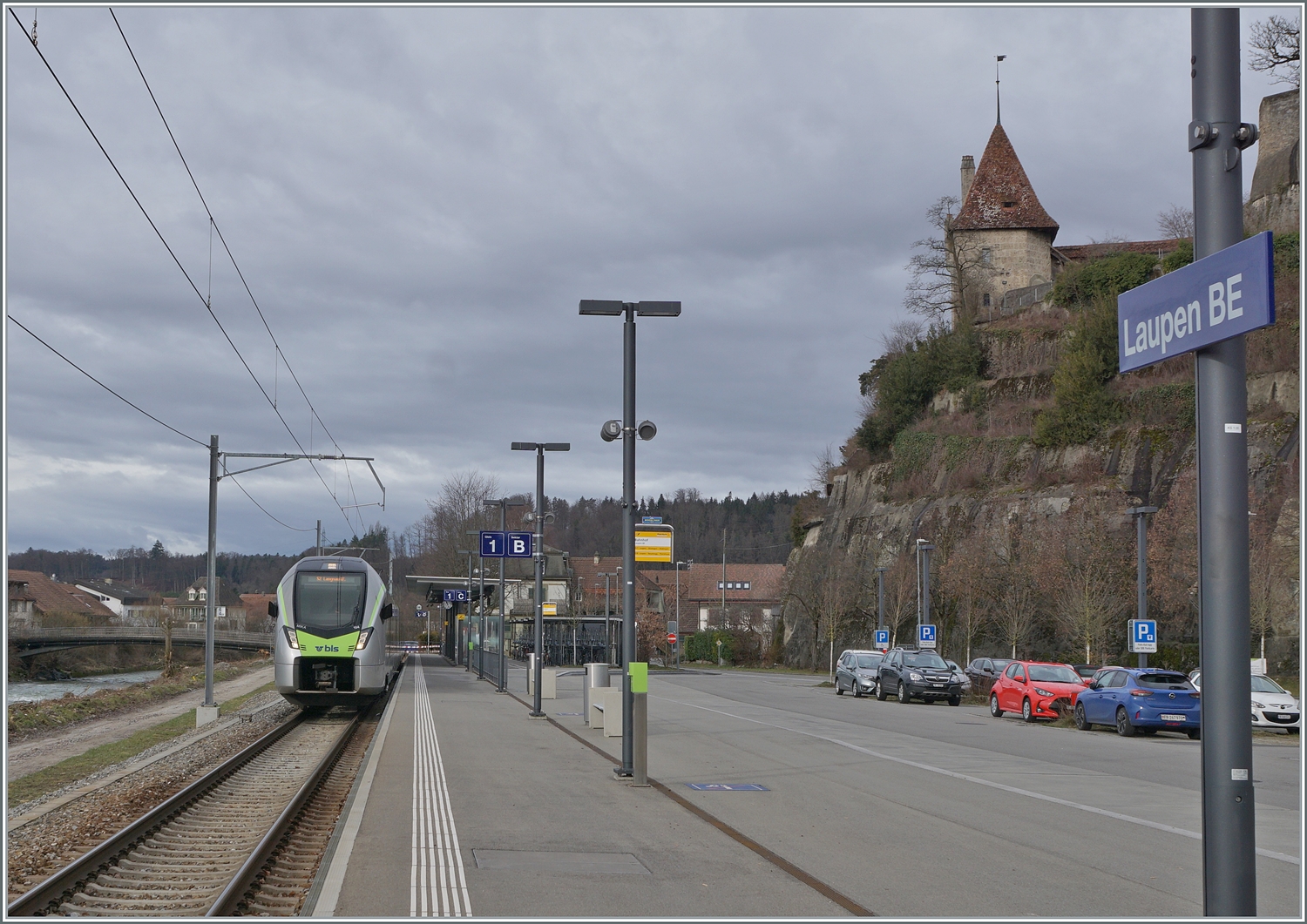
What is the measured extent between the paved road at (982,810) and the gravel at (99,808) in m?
6.10

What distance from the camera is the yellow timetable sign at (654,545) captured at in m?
34.3

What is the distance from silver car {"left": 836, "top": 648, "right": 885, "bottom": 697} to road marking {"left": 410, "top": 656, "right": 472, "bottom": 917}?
25249 millimetres

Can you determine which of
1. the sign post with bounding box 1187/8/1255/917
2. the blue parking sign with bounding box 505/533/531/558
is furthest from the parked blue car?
the sign post with bounding box 1187/8/1255/917

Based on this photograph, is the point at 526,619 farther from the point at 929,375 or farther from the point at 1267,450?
the point at 1267,450

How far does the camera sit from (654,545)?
35.9m

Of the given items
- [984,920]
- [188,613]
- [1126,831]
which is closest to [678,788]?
[1126,831]

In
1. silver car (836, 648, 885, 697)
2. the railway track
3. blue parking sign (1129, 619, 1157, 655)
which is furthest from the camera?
silver car (836, 648, 885, 697)

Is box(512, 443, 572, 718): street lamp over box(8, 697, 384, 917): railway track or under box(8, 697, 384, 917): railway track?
over

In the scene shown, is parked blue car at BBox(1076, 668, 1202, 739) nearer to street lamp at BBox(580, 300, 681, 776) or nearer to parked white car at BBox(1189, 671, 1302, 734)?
parked white car at BBox(1189, 671, 1302, 734)

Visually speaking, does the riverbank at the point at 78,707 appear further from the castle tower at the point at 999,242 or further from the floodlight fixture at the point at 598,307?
the castle tower at the point at 999,242

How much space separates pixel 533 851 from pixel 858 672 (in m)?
32.1

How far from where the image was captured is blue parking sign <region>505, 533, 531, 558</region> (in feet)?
117

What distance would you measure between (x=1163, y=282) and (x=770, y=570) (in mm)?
129810

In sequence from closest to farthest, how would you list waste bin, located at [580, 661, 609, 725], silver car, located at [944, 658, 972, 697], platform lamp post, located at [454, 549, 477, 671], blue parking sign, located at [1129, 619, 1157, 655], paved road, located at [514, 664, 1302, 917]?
paved road, located at [514, 664, 1302, 917] < waste bin, located at [580, 661, 609, 725] < blue parking sign, located at [1129, 619, 1157, 655] < silver car, located at [944, 658, 972, 697] < platform lamp post, located at [454, 549, 477, 671]
